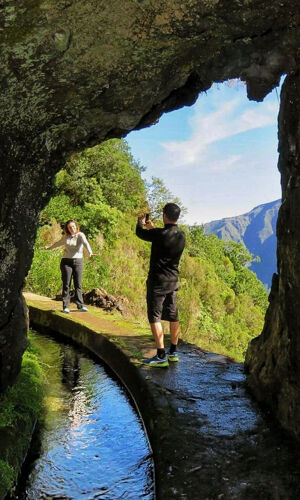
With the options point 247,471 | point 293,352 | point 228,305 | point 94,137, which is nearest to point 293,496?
point 247,471

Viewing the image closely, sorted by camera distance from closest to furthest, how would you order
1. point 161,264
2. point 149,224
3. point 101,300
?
point 161,264 → point 149,224 → point 101,300

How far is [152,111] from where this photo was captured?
5016 mm

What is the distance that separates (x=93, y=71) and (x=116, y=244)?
1807 cm

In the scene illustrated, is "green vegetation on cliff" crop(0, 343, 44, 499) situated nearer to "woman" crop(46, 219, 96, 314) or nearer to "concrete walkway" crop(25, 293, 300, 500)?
"concrete walkway" crop(25, 293, 300, 500)

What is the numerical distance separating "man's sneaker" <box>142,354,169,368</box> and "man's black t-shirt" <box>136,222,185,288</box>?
96 cm

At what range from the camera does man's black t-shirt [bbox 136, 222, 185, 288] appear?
636cm

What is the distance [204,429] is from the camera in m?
4.76

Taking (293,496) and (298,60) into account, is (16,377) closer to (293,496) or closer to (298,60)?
(293,496)

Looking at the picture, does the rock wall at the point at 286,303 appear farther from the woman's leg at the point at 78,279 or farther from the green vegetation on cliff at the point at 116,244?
the green vegetation on cliff at the point at 116,244

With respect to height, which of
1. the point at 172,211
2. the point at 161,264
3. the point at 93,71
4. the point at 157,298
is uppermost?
the point at 93,71

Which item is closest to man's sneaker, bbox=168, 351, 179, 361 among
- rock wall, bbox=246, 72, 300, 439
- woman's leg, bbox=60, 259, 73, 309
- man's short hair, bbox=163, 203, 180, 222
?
rock wall, bbox=246, 72, 300, 439

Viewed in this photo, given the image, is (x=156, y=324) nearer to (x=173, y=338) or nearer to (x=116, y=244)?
(x=173, y=338)

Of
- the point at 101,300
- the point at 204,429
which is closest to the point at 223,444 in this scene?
the point at 204,429

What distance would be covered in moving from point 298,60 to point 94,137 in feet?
6.83
